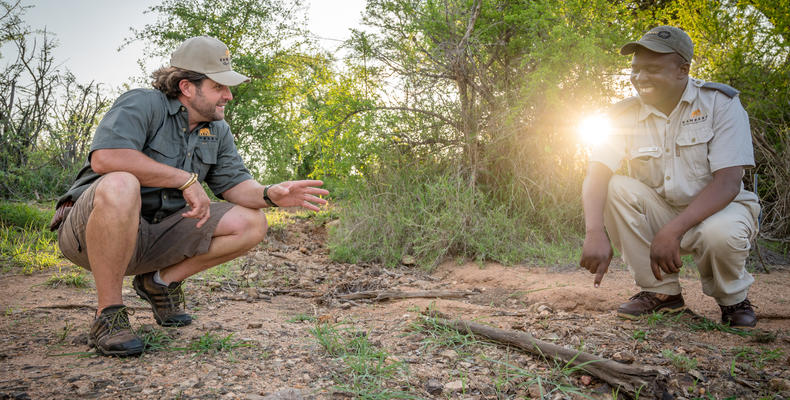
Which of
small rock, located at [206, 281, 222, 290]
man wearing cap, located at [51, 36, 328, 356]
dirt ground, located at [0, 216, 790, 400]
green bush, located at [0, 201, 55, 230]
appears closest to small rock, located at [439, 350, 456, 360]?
dirt ground, located at [0, 216, 790, 400]

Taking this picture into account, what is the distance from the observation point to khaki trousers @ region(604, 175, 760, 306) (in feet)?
8.20

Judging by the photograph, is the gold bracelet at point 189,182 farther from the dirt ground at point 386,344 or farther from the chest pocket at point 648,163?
the chest pocket at point 648,163

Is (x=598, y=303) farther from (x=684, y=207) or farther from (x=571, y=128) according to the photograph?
(x=571, y=128)

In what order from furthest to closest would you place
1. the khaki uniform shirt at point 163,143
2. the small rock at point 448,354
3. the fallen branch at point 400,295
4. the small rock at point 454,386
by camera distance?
the fallen branch at point 400,295, the khaki uniform shirt at point 163,143, the small rock at point 448,354, the small rock at point 454,386

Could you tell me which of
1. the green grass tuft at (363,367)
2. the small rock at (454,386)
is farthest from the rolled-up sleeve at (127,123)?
the small rock at (454,386)

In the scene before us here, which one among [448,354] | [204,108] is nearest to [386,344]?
[448,354]

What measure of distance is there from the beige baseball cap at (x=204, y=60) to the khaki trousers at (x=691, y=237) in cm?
222

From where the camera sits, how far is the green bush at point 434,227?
14.7 feet

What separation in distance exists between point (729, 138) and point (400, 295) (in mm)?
2068

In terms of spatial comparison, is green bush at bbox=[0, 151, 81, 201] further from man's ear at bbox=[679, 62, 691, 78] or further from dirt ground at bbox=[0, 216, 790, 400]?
man's ear at bbox=[679, 62, 691, 78]

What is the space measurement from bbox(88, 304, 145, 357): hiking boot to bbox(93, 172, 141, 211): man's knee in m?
0.47

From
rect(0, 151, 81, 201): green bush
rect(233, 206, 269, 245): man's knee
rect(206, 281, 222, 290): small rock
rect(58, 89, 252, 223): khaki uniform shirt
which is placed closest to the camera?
rect(58, 89, 252, 223): khaki uniform shirt

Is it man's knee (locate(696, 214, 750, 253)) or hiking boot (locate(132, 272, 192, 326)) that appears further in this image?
hiking boot (locate(132, 272, 192, 326))

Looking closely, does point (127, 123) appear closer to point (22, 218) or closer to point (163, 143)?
point (163, 143)
